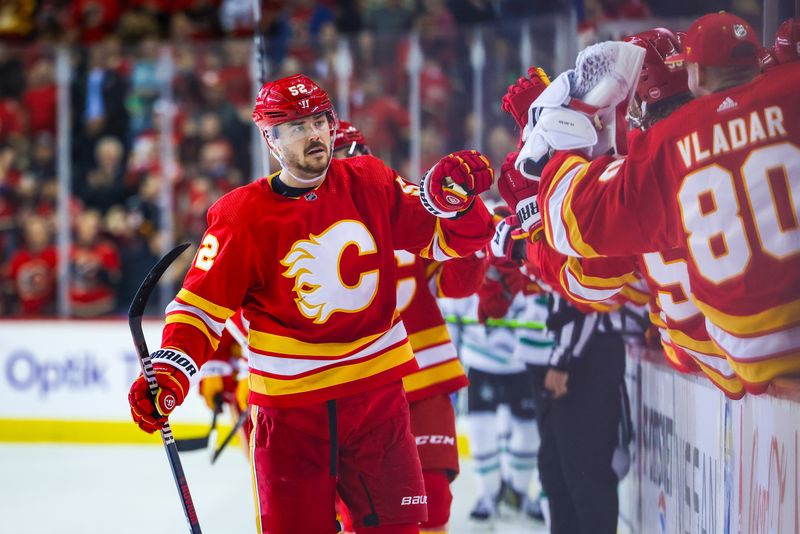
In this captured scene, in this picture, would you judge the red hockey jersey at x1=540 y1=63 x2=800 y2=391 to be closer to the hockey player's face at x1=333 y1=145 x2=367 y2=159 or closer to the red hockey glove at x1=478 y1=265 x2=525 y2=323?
the hockey player's face at x1=333 y1=145 x2=367 y2=159

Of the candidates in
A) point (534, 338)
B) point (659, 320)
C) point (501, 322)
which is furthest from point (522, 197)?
point (501, 322)

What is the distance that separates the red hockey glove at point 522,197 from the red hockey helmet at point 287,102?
437mm

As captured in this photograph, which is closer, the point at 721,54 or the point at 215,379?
the point at 721,54

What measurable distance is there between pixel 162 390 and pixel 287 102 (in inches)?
26.5

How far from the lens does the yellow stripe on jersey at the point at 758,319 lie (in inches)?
71.3

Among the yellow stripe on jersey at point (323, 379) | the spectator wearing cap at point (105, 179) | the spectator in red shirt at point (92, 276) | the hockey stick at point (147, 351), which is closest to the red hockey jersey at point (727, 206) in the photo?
the yellow stripe on jersey at point (323, 379)

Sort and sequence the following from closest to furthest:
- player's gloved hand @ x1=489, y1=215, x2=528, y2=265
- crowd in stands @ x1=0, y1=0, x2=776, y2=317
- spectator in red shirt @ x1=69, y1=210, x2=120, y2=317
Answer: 1. player's gloved hand @ x1=489, y1=215, x2=528, y2=265
2. crowd in stands @ x1=0, y1=0, x2=776, y2=317
3. spectator in red shirt @ x1=69, y1=210, x2=120, y2=317

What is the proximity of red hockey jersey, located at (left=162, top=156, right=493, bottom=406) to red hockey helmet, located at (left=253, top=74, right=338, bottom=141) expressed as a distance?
14cm

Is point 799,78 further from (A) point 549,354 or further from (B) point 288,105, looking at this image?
(A) point 549,354

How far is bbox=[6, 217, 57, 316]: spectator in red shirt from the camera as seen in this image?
6.13m

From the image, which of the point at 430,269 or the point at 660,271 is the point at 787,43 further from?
the point at 430,269

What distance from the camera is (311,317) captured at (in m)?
2.30

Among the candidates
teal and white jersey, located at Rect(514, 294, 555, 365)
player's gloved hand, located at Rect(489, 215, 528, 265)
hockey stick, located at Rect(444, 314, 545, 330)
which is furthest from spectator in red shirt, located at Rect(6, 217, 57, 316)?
player's gloved hand, located at Rect(489, 215, 528, 265)

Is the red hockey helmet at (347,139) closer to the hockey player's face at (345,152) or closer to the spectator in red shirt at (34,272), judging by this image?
the hockey player's face at (345,152)
